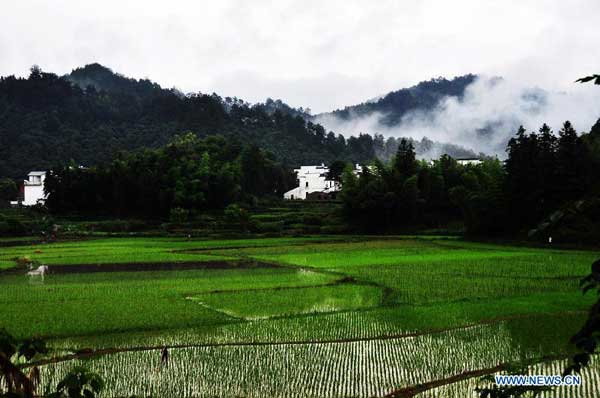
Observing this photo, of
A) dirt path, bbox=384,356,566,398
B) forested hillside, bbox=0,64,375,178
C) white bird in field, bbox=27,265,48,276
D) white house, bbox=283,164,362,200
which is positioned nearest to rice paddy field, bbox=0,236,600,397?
dirt path, bbox=384,356,566,398

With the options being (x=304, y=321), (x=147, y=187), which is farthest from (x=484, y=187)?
(x=304, y=321)

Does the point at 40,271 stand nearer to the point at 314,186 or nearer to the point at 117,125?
the point at 314,186

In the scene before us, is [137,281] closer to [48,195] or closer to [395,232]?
[395,232]

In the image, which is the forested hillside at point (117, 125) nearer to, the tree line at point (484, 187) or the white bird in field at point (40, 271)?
the tree line at point (484, 187)

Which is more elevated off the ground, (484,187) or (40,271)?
(484,187)

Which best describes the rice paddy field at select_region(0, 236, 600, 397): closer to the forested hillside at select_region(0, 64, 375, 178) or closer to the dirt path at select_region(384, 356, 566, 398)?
the dirt path at select_region(384, 356, 566, 398)

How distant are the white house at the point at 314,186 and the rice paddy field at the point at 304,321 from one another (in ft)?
132

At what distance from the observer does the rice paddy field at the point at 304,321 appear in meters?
9.16

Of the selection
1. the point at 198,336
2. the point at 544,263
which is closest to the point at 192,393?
the point at 198,336

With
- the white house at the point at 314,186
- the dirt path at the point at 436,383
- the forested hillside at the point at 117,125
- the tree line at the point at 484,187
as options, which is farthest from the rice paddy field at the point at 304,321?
the forested hillside at the point at 117,125

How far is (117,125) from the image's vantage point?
10188cm

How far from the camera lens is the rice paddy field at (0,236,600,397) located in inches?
360

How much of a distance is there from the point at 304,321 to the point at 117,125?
313 feet

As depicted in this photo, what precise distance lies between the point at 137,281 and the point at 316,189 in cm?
5092
